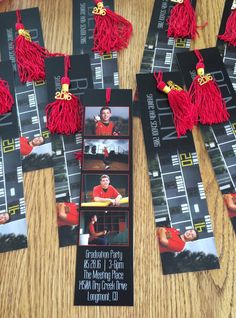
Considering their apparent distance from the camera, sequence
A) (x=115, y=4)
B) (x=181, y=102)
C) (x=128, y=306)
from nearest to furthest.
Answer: (x=128, y=306) < (x=181, y=102) < (x=115, y=4)

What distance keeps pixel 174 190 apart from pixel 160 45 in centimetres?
36

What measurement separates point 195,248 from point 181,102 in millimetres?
311

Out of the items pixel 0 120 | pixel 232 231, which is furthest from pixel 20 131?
pixel 232 231

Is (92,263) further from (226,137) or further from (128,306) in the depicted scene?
(226,137)

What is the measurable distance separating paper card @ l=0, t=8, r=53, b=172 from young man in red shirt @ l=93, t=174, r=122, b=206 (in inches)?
5.1

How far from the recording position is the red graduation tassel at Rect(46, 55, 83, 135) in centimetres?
88

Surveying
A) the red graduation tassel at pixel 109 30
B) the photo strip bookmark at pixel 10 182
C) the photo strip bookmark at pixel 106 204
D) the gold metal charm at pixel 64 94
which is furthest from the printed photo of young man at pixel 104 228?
the red graduation tassel at pixel 109 30

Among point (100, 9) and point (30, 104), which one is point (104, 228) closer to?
point (30, 104)

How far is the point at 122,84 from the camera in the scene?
3.07 ft

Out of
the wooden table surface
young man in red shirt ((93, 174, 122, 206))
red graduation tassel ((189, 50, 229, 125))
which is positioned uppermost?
red graduation tassel ((189, 50, 229, 125))

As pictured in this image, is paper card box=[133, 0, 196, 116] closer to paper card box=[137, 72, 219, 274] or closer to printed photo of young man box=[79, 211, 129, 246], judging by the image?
paper card box=[137, 72, 219, 274]

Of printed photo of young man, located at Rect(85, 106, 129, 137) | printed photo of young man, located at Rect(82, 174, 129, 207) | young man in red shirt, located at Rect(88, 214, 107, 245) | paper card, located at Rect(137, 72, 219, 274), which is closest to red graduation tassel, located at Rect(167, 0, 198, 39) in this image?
paper card, located at Rect(137, 72, 219, 274)

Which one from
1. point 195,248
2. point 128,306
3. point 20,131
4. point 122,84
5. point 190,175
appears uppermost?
point 122,84

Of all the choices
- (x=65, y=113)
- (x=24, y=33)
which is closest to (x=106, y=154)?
(x=65, y=113)
